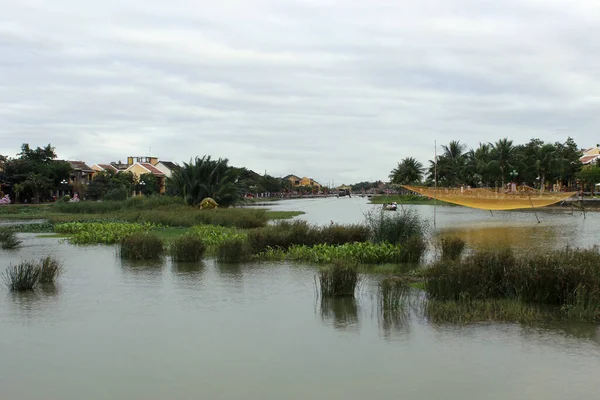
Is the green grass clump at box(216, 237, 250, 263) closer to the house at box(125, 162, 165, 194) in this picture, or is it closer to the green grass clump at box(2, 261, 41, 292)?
the green grass clump at box(2, 261, 41, 292)

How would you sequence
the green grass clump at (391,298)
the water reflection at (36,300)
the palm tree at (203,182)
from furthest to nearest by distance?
1. the palm tree at (203,182)
2. the water reflection at (36,300)
3. the green grass clump at (391,298)

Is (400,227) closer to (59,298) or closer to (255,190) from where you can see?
(59,298)

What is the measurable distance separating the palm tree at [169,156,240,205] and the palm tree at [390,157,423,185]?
154 ft

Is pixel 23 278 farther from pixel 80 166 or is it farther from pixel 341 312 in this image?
pixel 80 166

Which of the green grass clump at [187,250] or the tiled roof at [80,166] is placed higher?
the tiled roof at [80,166]

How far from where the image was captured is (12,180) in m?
55.8

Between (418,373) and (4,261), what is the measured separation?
1303cm

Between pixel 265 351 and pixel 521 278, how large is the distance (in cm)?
452

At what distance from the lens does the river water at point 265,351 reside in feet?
20.9

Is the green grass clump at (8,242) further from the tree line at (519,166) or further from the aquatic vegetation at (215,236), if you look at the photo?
the tree line at (519,166)

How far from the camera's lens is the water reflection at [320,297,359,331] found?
8859 mm

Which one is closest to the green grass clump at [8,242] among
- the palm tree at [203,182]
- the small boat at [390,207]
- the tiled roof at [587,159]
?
the small boat at [390,207]

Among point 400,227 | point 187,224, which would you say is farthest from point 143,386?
point 187,224

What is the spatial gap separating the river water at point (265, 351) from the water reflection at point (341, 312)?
0.10 feet
